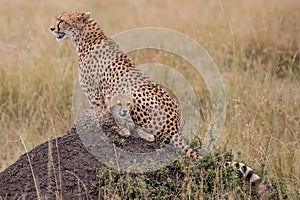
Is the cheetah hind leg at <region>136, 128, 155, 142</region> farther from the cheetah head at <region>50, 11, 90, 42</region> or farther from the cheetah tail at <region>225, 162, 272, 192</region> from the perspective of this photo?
the cheetah head at <region>50, 11, 90, 42</region>

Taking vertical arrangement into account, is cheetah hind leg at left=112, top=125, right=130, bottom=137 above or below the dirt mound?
above

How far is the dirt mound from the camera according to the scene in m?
4.26

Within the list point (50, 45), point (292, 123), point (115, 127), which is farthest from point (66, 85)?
point (115, 127)

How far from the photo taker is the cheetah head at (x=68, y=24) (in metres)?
5.12

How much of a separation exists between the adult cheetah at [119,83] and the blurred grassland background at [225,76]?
493mm

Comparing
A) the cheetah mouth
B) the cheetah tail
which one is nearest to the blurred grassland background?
the cheetah tail

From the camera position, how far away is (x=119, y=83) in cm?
464

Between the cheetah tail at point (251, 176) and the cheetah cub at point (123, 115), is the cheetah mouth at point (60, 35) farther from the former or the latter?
the cheetah tail at point (251, 176)

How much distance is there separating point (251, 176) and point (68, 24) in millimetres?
1708

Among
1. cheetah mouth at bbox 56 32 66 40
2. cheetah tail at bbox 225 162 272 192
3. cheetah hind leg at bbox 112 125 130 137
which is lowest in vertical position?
cheetah tail at bbox 225 162 272 192

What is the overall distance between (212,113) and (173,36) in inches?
96.7

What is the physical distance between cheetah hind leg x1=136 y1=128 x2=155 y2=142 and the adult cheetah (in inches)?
1.0

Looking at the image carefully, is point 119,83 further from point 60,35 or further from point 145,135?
point 60,35

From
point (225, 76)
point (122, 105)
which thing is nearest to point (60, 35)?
point (122, 105)
